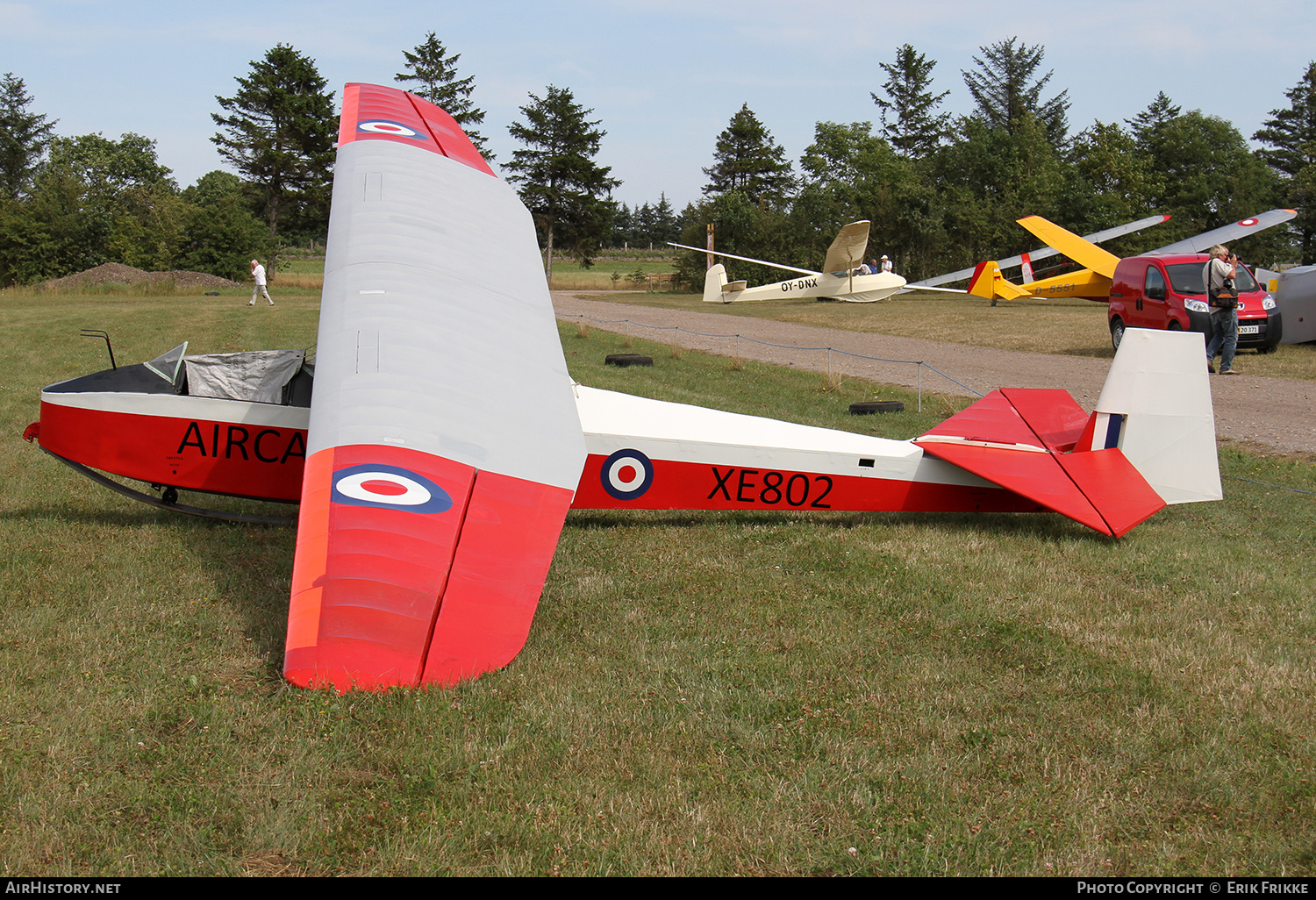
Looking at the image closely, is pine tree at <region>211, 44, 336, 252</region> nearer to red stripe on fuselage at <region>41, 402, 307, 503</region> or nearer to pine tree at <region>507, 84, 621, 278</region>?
pine tree at <region>507, 84, 621, 278</region>

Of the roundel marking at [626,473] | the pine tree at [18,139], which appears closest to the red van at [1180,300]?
the roundel marking at [626,473]

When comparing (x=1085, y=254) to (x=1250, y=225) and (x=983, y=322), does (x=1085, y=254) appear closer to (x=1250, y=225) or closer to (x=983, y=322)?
(x=1250, y=225)

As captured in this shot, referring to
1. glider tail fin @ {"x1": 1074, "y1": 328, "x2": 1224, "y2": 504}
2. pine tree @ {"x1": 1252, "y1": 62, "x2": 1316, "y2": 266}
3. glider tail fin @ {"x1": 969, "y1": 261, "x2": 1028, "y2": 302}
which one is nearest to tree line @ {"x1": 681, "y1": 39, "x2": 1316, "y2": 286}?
pine tree @ {"x1": 1252, "y1": 62, "x2": 1316, "y2": 266}

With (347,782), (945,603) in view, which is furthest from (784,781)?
(945,603)

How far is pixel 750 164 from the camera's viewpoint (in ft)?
227

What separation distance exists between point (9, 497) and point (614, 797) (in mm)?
7117

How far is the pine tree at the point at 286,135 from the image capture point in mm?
51094

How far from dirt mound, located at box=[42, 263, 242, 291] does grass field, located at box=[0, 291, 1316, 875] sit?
3441 centimetres

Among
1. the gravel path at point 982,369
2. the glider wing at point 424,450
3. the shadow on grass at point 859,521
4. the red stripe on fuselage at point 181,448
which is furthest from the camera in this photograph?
the gravel path at point 982,369

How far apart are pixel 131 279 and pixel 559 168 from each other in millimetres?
29332

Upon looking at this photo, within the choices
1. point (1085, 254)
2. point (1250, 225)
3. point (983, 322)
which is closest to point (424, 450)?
point (1250, 225)

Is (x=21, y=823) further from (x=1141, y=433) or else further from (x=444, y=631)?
(x=1141, y=433)

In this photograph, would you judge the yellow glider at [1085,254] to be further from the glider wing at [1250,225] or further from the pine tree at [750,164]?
the pine tree at [750,164]

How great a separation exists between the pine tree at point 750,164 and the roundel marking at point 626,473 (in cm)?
6560
